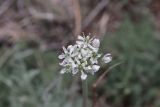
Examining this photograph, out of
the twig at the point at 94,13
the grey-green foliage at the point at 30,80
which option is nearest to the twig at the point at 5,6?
the grey-green foliage at the point at 30,80

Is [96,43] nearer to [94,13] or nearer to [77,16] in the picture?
[77,16]

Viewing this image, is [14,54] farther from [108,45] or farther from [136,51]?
[136,51]

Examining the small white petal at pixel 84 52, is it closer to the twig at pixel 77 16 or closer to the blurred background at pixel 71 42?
the blurred background at pixel 71 42

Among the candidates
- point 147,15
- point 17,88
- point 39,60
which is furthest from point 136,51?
point 17,88

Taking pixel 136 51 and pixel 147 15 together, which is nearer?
pixel 136 51

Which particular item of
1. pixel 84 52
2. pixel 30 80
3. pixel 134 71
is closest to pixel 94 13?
pixel 134 71

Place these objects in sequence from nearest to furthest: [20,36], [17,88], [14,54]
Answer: [17,88] < [14,54] < [20,36]

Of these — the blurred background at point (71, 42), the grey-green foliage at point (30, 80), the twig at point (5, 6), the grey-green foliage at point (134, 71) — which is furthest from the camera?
the twig at point (5, 6)
